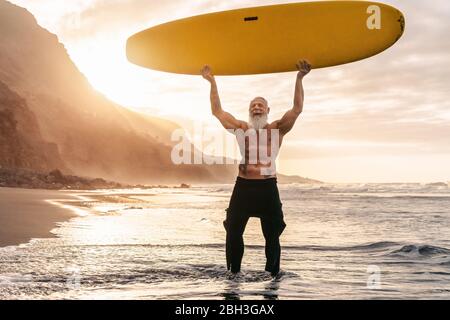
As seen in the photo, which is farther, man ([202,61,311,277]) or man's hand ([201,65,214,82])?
man's hand ([201,65,214,82])

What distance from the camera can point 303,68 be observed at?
603cm

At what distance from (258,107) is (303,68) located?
0.72 meters

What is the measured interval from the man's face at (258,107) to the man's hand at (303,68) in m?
0.55

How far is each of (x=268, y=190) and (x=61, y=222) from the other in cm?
769

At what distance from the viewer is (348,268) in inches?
271

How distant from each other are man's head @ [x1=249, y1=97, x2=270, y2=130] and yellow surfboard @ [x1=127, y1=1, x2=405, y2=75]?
100 cm

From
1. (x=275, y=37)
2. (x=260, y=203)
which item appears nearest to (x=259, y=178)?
(x=260, y=203)

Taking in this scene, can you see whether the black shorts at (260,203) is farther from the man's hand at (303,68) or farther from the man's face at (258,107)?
the man's hand at (303,68)

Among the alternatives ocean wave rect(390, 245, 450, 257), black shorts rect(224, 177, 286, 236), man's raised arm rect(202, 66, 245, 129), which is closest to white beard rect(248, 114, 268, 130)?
man's raised arm rect(202, 66, 245, 129)

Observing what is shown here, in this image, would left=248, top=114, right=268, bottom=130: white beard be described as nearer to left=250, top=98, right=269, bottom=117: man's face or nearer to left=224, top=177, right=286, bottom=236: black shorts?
left=250, top=98, right=269, bottom=117: man's face

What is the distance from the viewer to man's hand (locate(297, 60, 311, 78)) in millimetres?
6000

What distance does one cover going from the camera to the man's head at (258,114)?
587 centimetres

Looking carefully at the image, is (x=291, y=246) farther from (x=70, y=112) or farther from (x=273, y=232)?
(x=70, y=112)
